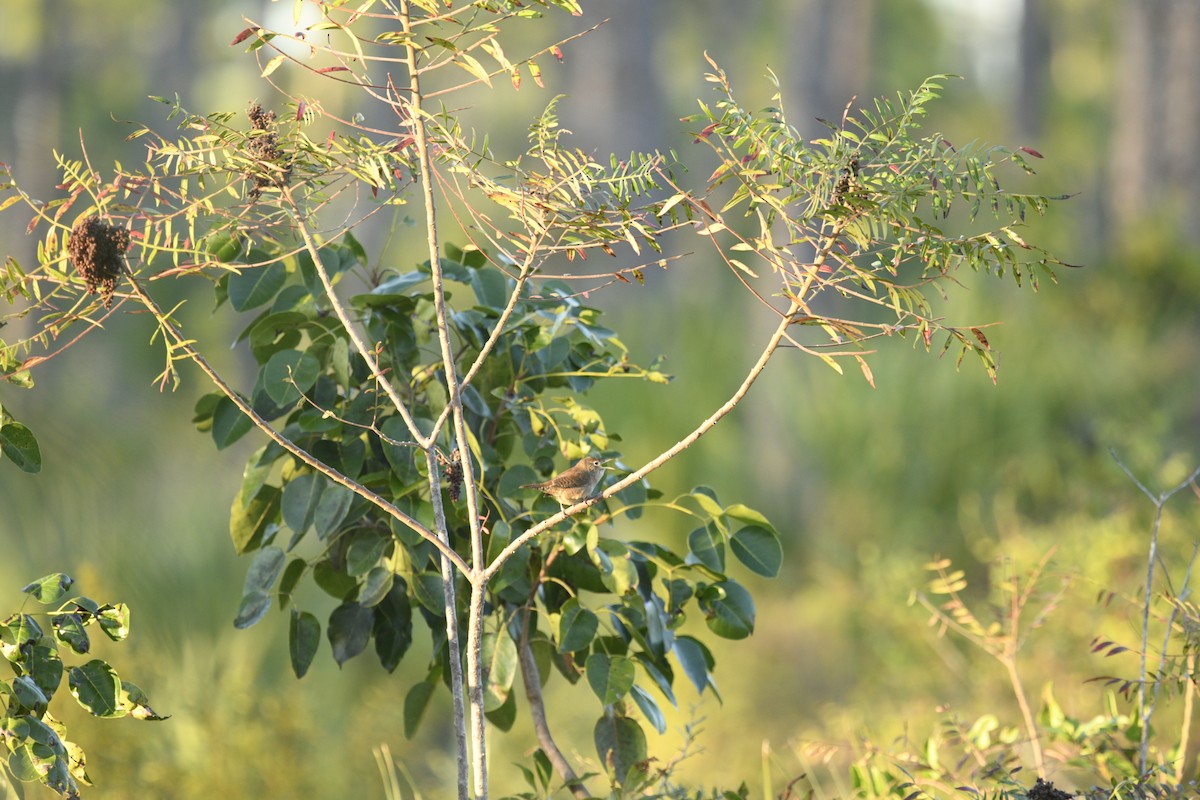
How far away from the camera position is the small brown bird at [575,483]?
1.92 meters

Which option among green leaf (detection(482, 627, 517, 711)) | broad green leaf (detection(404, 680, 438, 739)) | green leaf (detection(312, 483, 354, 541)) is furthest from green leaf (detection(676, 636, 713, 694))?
green leaf (detection(312, 483, 354, 541))

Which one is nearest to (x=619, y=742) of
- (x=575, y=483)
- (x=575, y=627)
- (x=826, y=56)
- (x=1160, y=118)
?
(x=575, y=627)

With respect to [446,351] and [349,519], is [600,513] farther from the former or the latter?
[446,351]

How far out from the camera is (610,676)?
183 cm

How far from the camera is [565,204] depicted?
1539 millimetres

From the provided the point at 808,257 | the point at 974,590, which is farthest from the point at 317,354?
the point at 808,257

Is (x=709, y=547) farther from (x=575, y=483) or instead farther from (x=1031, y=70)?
(x=1031, y=70)

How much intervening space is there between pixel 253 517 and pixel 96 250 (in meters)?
0.72

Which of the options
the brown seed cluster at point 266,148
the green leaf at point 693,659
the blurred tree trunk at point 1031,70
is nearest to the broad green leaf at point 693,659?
the green leaf at point 693,659

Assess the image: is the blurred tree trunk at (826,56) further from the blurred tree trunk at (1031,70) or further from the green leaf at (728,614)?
the blurred tree trunk at (1031,70)

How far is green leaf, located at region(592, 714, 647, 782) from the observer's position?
6.55 ft

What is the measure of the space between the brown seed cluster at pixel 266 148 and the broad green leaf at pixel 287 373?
14.6 inches

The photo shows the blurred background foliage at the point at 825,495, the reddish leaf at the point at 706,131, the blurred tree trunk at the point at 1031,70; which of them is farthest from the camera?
the blurred tree trunk at the point at 1031,70

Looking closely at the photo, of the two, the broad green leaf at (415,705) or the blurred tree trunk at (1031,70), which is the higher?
the blurred tree trunk at (1031,70)
